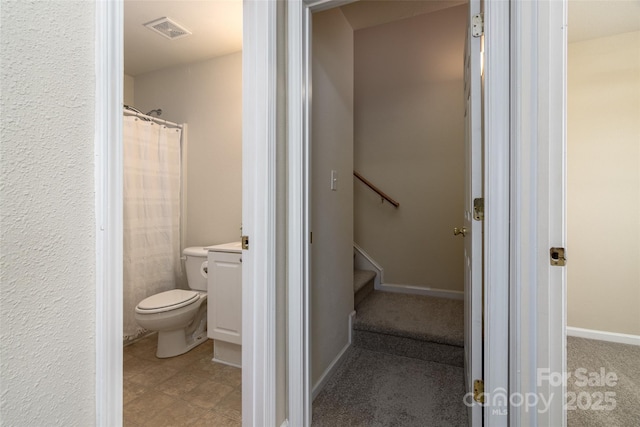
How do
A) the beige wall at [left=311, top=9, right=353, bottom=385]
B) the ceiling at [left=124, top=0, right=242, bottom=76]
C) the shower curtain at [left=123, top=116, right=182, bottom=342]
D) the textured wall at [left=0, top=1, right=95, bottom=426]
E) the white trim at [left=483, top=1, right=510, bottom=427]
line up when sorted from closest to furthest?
the textured wall at [left=0, top=1, right=95, bottom=426] < the white trim at [left=483, top=1, right=510, bottom=427] < the beige wall at [left=311, top=9, right=353, bottom=385] < the ceiling at [left=124, top=0, right=242, bottom=76] < the shower curtain at [left=123, top=116, right=182, bottom=342]

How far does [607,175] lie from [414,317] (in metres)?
1.50

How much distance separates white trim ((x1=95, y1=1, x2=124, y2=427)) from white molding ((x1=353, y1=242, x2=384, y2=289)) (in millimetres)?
2650

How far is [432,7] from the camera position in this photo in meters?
2.33

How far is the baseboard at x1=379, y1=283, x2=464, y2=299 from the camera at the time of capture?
2752 millimetres

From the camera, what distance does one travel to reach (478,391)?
3.82 feet

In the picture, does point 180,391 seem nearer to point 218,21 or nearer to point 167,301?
point 167,301

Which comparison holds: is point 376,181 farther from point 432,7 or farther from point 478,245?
point 478,245

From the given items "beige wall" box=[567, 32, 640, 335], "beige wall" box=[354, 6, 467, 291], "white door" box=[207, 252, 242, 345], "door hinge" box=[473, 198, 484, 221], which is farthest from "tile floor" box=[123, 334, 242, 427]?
"beige wall" box=[567, 32, 640, 335]

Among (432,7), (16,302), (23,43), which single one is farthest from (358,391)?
(432,7)

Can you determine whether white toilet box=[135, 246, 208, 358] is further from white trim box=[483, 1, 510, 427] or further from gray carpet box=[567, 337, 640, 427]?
gray carpet box=[567, 337, 640, 427]

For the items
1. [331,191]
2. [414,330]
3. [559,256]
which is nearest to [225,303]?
[331,191]

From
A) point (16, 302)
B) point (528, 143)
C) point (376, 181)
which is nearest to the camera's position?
point (16, 302)

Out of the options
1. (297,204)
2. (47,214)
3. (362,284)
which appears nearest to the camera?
(47,214)

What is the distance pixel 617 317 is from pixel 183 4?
3290 millimetres
